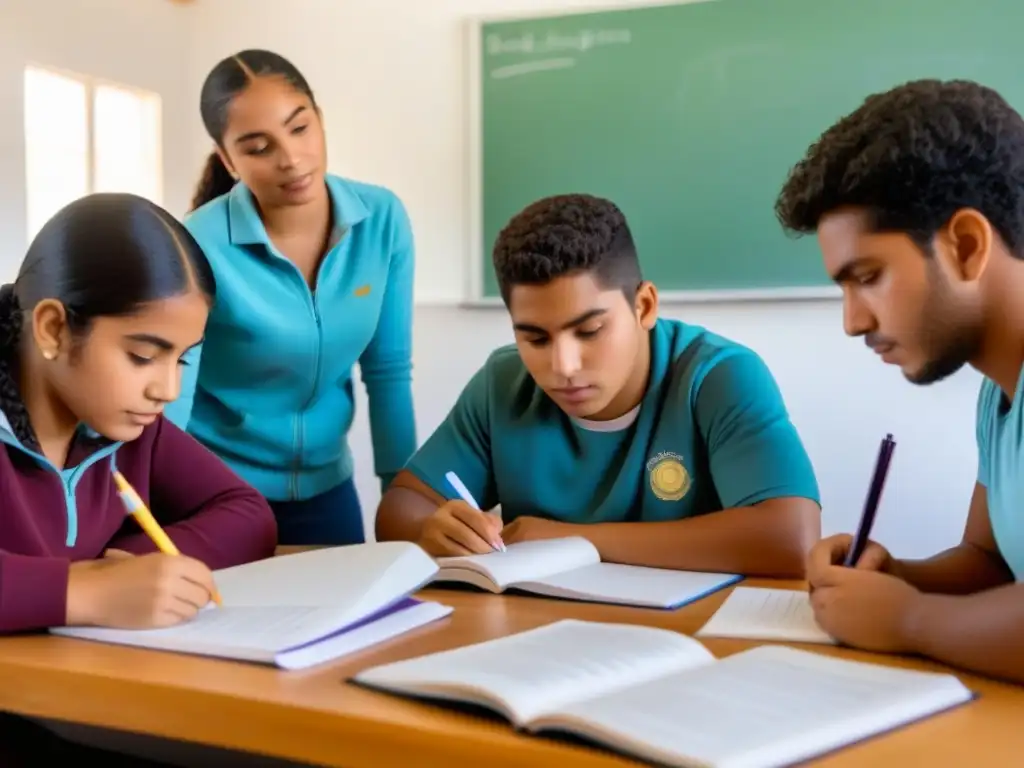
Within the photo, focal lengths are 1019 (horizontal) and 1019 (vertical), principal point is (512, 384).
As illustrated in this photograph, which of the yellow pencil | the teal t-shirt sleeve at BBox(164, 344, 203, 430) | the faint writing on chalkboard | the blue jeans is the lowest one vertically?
the blue jeans

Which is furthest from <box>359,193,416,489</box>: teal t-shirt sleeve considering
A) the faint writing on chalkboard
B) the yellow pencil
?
the faint writing on chalkboard

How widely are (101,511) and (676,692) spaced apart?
0.76 meters

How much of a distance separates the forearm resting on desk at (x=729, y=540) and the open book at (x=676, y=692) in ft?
1.27

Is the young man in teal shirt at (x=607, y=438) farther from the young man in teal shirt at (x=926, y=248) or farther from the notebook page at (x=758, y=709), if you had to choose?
the notebook page at (x=758, y=709)

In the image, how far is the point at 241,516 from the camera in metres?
1.26

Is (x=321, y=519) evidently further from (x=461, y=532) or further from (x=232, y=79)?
(x=232, y=79)

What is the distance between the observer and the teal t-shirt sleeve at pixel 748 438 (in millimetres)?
1257

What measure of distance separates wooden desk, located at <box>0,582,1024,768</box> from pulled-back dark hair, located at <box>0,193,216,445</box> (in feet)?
1.10

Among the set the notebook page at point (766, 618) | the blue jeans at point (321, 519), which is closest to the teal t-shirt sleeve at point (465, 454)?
the blue jeans at point (321, 519)

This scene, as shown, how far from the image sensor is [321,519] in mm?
1733

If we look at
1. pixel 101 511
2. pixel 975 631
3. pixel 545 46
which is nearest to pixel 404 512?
pixel 101 511

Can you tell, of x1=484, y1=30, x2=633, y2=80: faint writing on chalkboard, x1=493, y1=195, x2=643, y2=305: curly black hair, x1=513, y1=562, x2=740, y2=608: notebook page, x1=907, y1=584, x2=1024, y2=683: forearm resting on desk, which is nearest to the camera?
x1=907, y1=584, x2=1024, y2=683: forearm resting on desk

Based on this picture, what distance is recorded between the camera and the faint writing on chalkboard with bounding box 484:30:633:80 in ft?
8.69

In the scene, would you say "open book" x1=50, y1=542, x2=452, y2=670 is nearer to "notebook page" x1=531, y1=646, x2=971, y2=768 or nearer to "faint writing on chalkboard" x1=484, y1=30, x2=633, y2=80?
"notebook page" x1=531, y1=646, x2=971, y2=768
